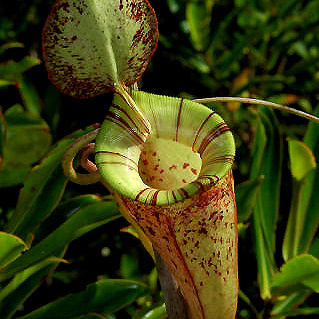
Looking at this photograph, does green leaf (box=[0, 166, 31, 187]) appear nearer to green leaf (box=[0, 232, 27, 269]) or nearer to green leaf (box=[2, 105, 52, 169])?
green leaf (box=[2, 105, 52, 169])

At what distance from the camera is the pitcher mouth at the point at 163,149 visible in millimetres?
639

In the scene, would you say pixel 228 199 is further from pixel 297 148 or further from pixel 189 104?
pixel 297 148

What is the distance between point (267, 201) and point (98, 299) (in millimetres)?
520

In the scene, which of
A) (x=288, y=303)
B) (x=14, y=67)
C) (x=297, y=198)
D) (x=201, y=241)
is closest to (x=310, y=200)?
(x=297, y=198)

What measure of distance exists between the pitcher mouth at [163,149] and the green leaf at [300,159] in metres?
0.39

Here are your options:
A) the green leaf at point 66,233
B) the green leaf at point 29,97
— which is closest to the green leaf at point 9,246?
the green leaf at point 66,233

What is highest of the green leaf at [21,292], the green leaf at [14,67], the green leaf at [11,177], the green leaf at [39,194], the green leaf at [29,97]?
the green leaf at [14,67]

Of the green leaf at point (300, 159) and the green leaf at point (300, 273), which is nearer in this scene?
the green leaf at point (300, 273)

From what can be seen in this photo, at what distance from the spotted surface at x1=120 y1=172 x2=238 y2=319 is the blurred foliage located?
0.25 meters

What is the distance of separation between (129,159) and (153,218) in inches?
4.0

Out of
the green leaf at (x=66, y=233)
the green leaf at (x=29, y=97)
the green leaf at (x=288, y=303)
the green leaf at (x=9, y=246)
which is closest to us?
the green leaf at (x=9, y=246)

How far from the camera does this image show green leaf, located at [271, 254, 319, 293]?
0.94 meters

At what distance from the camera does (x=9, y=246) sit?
77 centimetres

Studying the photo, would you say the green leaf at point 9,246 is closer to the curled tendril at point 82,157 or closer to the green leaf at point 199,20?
the curled tendril at point 82,157
